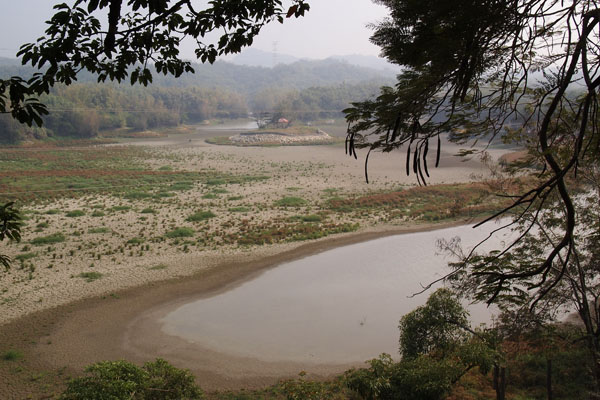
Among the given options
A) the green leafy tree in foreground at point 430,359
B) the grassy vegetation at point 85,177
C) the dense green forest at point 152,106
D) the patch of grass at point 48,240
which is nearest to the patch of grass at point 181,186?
the grassy vegetation at point 85,177

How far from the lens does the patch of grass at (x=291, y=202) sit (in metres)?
21.3

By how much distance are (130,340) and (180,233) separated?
7.21m

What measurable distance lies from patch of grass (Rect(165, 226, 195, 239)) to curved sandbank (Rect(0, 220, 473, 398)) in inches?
149

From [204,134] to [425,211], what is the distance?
45.8 metres

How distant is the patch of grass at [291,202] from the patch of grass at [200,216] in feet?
11.3

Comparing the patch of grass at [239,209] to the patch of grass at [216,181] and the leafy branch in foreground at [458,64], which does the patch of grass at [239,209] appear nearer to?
the patch of grass at [216,181]

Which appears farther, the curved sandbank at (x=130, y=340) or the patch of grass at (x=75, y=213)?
the patch of grass at (x=75, y=213)

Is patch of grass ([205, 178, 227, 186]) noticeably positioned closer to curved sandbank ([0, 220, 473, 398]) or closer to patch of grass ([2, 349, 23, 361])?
curved sandbank ([0, 220, 473, 398])

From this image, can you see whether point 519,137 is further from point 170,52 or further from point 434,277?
point 434,277

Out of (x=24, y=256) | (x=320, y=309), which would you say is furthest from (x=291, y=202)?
(x=24, y=256)

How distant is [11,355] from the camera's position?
28.1ft

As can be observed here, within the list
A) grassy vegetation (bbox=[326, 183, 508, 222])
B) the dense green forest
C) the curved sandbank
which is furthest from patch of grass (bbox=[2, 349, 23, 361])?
the dense green forest

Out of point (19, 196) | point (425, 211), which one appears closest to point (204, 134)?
point (19, 196)

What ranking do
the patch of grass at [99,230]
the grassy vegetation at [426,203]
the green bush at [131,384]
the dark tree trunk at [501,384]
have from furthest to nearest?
the grassy vegetation at [426,203] < the patch of grass at [99,230] < the dark tree trunk at [501,384] < the green bush at [131,384]
